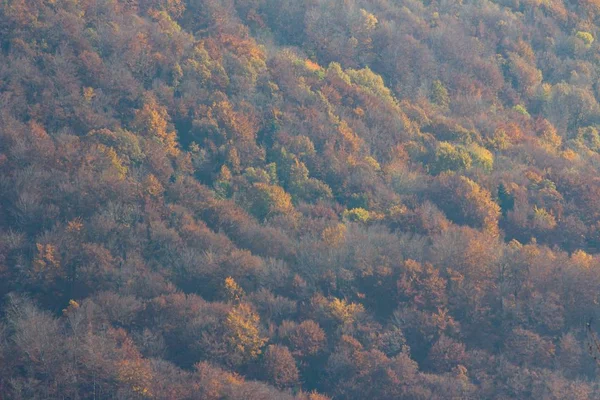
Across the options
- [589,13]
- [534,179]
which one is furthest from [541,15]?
[534,179]

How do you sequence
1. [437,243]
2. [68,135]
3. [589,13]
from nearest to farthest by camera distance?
1. [437,243]
2. [68,135]
3. [589,13]

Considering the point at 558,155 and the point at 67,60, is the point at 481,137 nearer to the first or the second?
the point at 558,155

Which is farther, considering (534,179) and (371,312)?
Answer: (534,179)

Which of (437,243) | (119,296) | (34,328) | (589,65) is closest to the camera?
(34,328)

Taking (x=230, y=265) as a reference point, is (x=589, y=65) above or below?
above

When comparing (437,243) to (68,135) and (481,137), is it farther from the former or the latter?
(68,135)

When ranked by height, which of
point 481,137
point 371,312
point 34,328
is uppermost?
point 481,137

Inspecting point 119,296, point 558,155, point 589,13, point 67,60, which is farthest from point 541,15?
point 119,296
